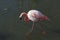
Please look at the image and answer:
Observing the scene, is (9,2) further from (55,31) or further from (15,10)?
(55,31)

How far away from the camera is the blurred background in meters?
3.95

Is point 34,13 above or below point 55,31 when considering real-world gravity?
above

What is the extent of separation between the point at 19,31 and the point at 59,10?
118 centimetres

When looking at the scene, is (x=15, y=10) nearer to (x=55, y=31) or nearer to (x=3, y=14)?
(x=3, y=14)

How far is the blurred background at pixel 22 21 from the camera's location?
3950mm

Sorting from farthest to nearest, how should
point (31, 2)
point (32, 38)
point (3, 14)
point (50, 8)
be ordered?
point (31, 2) < point (50, 8) < point (3, 14) < point (32, 38)

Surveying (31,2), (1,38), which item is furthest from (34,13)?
(31,2)

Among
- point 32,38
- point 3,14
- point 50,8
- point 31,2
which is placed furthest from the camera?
point 31,2

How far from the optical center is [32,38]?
3.90 metres

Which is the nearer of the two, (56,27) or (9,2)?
(56,27)

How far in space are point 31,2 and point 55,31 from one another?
1.50m

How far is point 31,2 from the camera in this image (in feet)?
17.5

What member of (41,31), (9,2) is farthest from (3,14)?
(41,31)

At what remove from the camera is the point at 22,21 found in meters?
4.41
